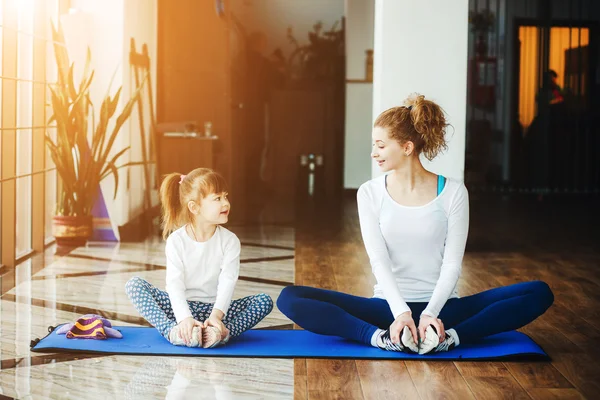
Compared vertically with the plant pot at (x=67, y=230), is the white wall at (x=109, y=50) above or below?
above

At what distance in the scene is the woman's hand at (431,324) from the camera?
8.57 feet

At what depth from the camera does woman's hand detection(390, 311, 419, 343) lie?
2615 millimetres

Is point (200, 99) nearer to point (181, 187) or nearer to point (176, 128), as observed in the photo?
point (176, 128)

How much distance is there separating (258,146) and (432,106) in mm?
7151

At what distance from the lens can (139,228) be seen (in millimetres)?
5691

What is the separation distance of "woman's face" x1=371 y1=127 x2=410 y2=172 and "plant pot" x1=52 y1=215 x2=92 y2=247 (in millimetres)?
2905

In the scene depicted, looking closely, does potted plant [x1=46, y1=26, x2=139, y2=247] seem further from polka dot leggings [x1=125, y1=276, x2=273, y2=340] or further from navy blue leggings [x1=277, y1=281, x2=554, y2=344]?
navy blue leggings [x1=277, y1=281, x2=554, y2=344]

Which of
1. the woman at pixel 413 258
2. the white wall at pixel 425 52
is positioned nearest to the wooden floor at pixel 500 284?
the woman at pixel 413 258

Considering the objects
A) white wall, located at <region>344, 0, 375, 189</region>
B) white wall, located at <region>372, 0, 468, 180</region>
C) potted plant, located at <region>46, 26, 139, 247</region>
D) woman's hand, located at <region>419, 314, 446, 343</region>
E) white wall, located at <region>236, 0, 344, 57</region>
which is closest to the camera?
woman's hand, located at <region>419, 314, 446, 343</region>

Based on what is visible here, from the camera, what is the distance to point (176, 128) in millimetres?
6543

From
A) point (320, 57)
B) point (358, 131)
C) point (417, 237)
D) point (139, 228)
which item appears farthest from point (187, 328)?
point (320, 57)

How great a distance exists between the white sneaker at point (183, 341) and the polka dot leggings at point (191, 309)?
0.03 meters

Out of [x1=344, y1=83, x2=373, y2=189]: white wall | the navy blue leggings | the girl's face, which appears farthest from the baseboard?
[x1=344, y1=83, x2=373, y2=189]: white wall

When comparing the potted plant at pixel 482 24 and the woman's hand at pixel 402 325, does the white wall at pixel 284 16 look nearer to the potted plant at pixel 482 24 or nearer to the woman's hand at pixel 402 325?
the potted plant at pixel 482 24
